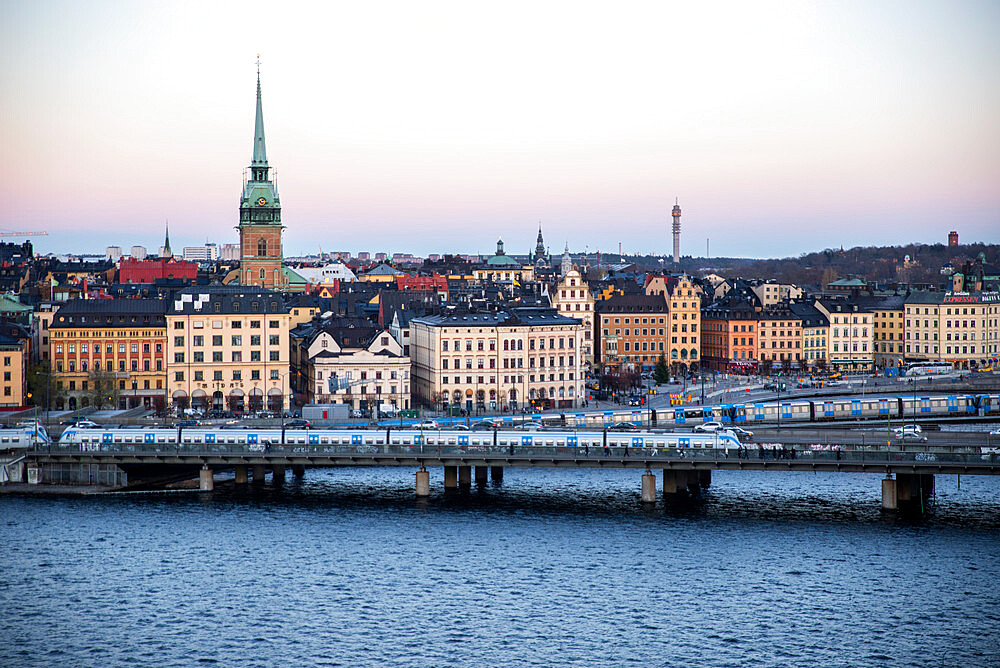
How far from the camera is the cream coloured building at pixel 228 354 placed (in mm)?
85312

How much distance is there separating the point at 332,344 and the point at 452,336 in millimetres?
7802

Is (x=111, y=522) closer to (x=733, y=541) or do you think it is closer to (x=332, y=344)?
(x=733, y=541)

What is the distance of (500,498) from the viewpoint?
61.9 meters

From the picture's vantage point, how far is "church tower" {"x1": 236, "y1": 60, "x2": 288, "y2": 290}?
13675 centimetres

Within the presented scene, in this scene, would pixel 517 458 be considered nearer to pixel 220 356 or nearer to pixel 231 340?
pixel 231 340

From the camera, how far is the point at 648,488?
2366 inches

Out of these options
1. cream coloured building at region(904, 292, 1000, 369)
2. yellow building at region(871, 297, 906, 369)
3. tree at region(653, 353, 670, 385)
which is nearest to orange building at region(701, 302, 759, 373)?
yellow building at region(871, 297, 906, 369)

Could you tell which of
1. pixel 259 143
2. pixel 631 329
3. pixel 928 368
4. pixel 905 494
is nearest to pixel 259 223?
pixel 259 143

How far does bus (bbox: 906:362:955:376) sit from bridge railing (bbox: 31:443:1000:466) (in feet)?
165

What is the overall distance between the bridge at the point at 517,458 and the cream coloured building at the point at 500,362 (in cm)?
2197

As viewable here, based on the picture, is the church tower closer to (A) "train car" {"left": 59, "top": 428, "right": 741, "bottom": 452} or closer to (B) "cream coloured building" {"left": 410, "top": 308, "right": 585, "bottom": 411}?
(B) "cream coloured building" {"left": 410, "top": 308, "right": 585, "bottom": 411}

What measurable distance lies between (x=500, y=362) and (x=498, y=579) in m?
43.5

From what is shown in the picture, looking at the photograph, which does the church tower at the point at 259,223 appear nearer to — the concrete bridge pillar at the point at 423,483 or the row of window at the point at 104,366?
the row of window at the point at 104,366

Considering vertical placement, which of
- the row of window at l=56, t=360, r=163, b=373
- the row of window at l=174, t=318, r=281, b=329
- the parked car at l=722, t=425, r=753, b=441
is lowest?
the parked car at l=722, t=425, r=753, b=441
